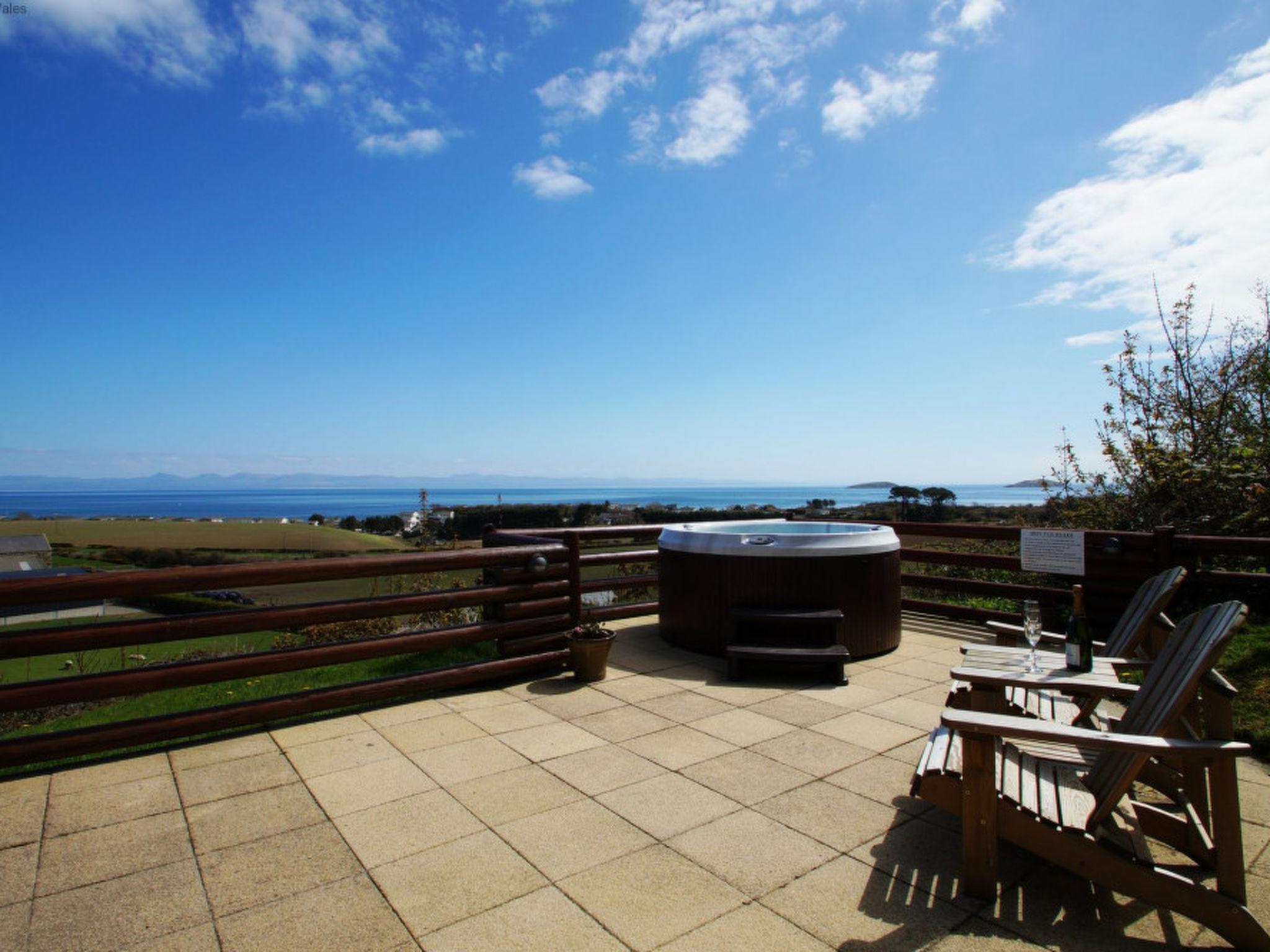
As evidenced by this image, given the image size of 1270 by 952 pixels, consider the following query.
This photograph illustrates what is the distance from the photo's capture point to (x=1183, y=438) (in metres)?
7.31

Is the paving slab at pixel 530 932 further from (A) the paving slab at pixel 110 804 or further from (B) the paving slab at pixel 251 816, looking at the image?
(A) the paving slab at pixel 110 804

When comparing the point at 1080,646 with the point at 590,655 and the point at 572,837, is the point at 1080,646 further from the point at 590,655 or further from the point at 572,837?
the point at 590,655

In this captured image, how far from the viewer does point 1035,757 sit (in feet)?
7.59

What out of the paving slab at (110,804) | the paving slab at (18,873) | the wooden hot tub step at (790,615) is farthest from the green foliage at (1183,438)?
the paving slab at (18,873)

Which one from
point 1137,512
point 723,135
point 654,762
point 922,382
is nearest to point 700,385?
point 922,382

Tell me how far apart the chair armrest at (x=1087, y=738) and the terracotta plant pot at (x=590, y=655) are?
2.65 metres

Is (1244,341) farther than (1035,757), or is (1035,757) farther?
(1244,341)

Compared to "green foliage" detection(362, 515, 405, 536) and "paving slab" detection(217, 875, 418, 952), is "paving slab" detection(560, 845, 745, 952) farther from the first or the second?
"green foliage" detection(362, 515, 405, 536)

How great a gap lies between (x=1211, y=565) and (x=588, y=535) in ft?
18.3

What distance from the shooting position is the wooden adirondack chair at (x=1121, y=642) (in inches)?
107

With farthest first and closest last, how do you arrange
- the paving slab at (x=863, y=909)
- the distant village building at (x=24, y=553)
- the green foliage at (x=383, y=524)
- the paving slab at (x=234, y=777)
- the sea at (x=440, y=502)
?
1. the distant village building at (x=24, y=553)
2. the green foliage at (x=383, y=524)
3. the sea at (x=440, y=502)
4. the paving slab at (x=234, y=777)
5. the paving slab at (x=863, y=909)

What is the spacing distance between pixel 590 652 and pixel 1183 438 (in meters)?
7.16

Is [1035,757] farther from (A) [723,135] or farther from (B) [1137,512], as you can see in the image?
(A) [723,135]

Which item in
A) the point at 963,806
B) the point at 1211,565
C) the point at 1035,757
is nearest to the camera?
the point at 963,806
